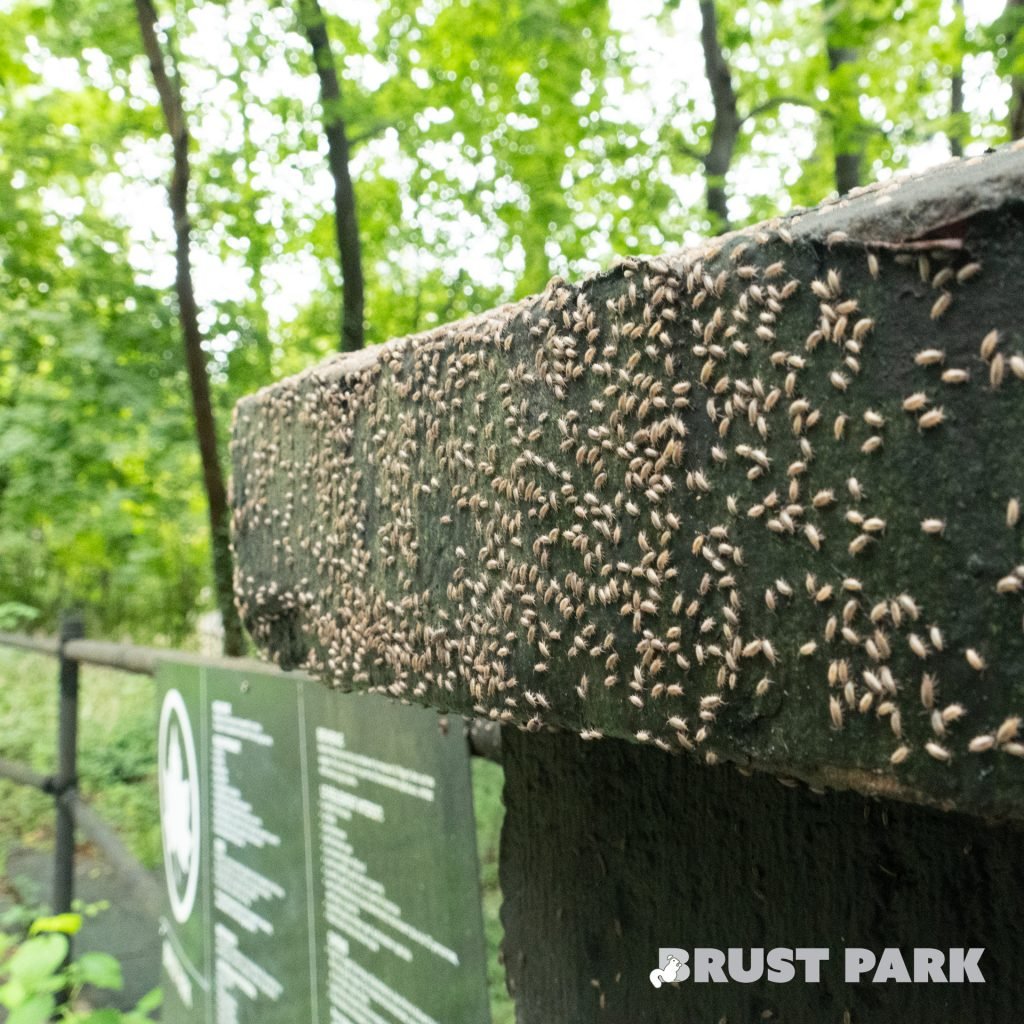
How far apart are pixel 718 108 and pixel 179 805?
15.8 feet

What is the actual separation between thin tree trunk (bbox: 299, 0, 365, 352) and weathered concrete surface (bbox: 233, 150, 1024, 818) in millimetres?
3847

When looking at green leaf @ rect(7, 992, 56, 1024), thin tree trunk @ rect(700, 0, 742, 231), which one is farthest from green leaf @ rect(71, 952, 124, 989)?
thin tree trunk @ rect(700, 0, 742, 231)

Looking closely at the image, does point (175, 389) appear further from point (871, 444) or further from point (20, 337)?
point (871, 444)

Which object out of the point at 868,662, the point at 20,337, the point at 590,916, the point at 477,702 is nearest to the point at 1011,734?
the point at 868,662

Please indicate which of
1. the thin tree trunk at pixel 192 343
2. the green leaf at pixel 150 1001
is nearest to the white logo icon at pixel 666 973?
the green leaf at pixel 150 1001

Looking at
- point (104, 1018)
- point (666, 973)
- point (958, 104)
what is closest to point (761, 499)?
point (666, 973)

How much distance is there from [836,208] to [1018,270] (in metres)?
0.13

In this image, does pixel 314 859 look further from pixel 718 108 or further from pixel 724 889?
pixel 718 108

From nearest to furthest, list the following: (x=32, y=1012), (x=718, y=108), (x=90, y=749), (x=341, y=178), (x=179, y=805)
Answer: (x=32, y=1012) < (x=179, y=805) < (x=341, y=178) < (x=718, y=108) < (x=90, y=749)

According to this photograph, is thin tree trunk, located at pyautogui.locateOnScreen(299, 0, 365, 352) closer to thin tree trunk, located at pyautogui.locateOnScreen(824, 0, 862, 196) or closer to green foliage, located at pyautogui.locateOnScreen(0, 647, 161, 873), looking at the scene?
thin tree trunk, located at pyautogui.locateOnScreen(824, 0, 862, 196)

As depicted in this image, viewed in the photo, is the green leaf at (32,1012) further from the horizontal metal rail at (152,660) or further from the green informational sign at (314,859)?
the horizontal metal rail at (152,660)

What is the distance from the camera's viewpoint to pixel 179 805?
240 centimetres

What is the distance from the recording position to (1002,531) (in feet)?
1.39

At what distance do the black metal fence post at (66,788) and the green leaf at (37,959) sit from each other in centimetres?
166
